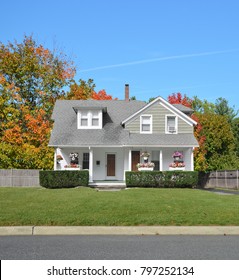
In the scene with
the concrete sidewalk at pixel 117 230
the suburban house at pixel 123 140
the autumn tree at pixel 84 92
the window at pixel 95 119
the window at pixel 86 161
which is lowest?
the concrete sidewalk at pixel 117 230

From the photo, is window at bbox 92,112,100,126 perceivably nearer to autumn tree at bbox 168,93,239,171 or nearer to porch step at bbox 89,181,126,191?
porch step at bbox 89,181,126,191

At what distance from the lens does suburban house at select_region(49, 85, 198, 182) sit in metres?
30.5

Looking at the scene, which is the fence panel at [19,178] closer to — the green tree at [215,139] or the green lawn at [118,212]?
the green lawn at [118,212]

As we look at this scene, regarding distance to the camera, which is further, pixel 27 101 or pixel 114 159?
pixel 27 101

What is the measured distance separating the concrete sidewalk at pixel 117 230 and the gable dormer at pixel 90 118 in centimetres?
2139

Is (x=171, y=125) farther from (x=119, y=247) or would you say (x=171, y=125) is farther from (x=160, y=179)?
(x=119, y=247)

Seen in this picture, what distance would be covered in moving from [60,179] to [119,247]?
62.2ft

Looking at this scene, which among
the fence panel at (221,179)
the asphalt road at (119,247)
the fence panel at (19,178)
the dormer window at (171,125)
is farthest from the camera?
the fence panel at (19,178)

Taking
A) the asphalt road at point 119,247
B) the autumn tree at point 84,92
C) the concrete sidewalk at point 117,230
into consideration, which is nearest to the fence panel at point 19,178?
the autumn tree at point 84,92

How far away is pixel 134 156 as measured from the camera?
3167cm

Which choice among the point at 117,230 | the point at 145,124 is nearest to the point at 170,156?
the point at 145,124

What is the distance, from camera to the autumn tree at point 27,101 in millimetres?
38594

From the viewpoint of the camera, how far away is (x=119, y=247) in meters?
8.54

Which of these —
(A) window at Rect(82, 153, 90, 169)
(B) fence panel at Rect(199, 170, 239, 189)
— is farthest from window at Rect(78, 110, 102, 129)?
(B) fence panel at Rect(199, 170, 239, 189)
